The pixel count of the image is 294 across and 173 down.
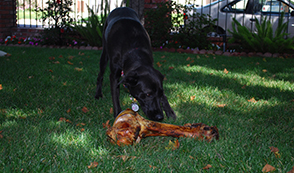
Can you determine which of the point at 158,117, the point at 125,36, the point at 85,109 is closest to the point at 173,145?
the point at 158,117

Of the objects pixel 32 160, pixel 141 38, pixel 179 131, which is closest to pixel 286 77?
pixel 141 38

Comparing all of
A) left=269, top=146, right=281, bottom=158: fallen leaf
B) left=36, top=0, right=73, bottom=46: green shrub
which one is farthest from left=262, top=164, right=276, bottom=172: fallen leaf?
left=36, top=0, right=73, bottom=46: green shrub

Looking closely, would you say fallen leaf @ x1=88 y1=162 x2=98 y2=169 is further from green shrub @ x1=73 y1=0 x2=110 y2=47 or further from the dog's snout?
green shrub @ x1=73 y1=0 x2=110 y2=47

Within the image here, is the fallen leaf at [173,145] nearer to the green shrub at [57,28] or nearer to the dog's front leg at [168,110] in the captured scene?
the dog's front leg at [168,110]

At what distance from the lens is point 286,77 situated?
4.57 meters

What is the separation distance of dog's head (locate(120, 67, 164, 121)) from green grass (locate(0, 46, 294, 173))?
0.84 feet

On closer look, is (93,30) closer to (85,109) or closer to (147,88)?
(85,109)

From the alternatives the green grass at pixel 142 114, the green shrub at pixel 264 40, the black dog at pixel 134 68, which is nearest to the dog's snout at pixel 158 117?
the black dog at pixel 134 68

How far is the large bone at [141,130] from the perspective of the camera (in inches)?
79.0

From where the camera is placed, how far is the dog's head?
2514 millimetres

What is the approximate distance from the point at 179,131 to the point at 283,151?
0.80m

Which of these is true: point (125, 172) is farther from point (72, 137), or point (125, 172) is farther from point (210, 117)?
point (210, 117)

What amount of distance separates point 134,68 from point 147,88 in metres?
0.30

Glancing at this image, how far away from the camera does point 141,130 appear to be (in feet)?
6.77
